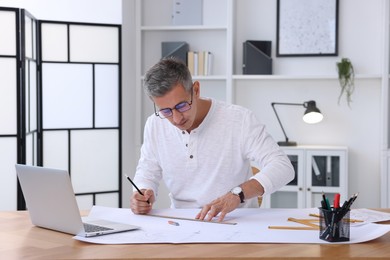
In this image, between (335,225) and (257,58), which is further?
(257,58)

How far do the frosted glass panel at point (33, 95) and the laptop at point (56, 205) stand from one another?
2.68 meters

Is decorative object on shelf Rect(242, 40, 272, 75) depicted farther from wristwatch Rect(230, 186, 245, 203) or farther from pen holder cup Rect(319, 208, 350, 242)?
pen holder cup Rect(319, 208, 350, 242)

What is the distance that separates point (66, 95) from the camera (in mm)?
5355

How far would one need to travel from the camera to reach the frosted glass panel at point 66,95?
207 inches

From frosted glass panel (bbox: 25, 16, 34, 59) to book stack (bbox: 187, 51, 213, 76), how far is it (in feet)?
4.69

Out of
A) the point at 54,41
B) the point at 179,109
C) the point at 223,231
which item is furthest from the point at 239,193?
the point at 54,41

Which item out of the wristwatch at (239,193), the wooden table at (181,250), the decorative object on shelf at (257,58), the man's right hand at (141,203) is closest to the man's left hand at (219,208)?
the wristwatch at (239,193)

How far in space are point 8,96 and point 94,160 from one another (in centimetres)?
105

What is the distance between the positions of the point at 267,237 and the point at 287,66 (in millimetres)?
3696

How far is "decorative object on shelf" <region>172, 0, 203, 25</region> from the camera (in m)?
5.80

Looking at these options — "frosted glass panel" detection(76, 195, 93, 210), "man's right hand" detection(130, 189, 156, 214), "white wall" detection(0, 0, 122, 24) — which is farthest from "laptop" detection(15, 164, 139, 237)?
"white wall" detection(0, 0, 122, 24)

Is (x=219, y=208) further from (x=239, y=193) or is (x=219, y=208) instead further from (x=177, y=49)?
(x=177, y=49)

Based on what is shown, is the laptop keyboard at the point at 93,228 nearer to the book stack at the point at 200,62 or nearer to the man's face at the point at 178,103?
the man's face at the point at 178,103

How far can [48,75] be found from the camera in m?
5.25
